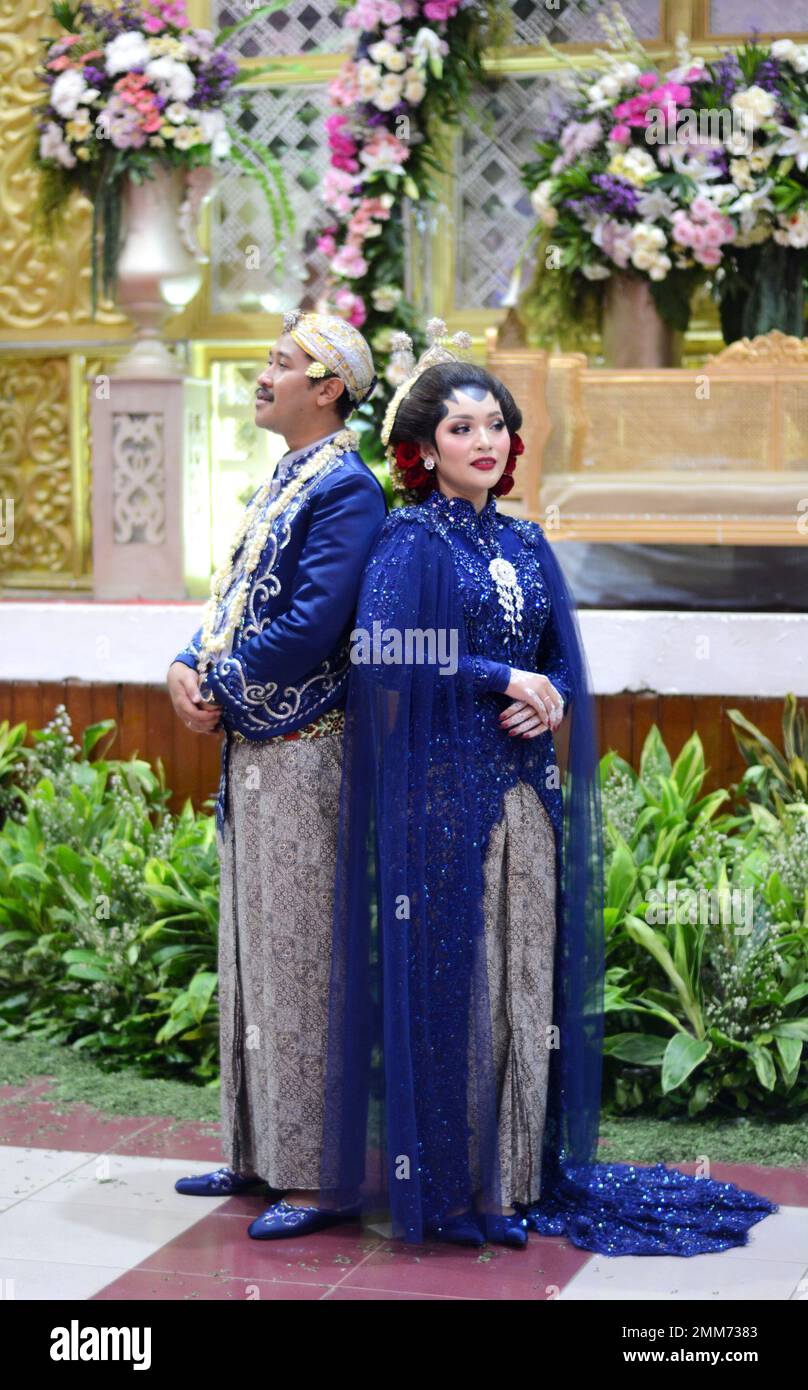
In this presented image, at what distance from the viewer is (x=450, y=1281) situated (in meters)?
3.07

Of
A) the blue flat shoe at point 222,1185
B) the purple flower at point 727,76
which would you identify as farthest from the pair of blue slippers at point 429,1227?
the purple flower at point 727,76

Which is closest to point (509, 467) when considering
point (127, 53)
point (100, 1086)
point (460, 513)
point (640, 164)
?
point (460, 513)

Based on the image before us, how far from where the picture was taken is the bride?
3.21m

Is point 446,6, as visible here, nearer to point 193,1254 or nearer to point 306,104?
point 306,104

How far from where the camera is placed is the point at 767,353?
223 inches

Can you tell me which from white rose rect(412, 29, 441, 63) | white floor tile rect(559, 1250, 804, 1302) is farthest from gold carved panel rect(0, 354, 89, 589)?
white floor tile rect(559, 1250, 804, 1302)

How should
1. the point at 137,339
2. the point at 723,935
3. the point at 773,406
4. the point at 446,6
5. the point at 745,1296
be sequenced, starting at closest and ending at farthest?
the point at 745,1296
the point at 723,935
the point at 773,406
the point at 446,6
the point at 137,339

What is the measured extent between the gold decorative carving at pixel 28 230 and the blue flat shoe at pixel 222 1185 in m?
4.73

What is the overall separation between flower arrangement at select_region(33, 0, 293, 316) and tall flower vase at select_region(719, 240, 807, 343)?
1.76m

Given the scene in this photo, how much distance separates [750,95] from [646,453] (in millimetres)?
1100

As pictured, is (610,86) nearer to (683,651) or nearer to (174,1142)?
A: (683,651)

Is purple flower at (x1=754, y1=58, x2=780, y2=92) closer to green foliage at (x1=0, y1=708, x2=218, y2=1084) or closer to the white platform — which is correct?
the white platform

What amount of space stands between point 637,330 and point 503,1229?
3.68 m

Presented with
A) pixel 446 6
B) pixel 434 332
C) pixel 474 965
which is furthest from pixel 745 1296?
pixel 446 6
